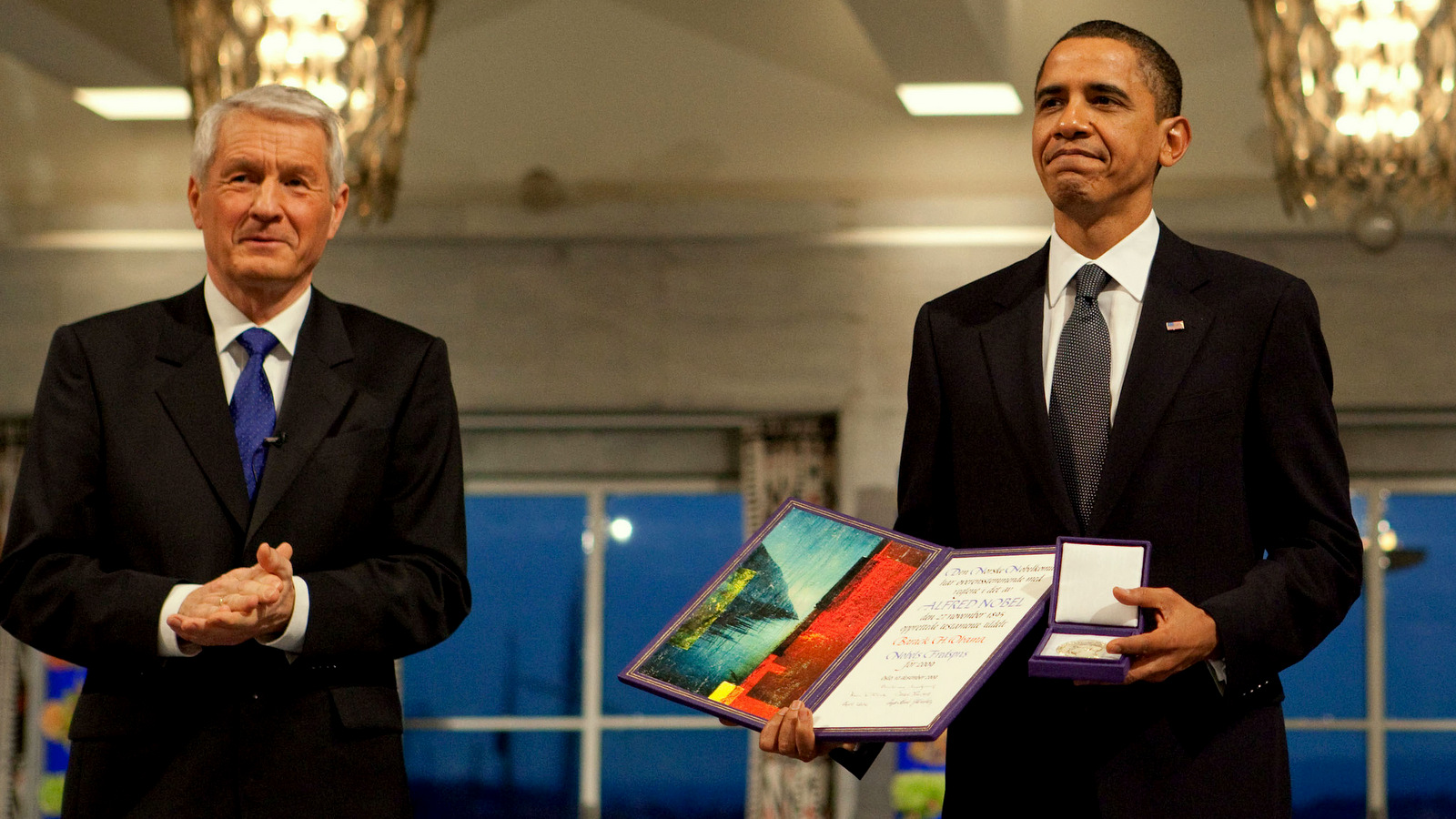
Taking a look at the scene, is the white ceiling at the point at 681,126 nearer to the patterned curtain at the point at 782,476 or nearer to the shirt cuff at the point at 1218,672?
the patterned curtain at the point at 782,476

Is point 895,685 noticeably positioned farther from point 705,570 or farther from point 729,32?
point 705,570

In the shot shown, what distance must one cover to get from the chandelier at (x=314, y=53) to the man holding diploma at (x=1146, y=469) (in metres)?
2.24

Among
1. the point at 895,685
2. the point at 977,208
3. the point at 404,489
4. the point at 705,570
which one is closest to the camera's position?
the point at 895,685

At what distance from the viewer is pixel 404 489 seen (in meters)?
1.81

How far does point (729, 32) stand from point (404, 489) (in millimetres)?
4536

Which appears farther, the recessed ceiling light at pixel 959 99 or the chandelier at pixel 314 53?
the recessed ceiling light at pixel 959 99

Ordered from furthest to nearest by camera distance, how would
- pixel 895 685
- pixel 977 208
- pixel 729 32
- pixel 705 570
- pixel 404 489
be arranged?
pixel 705 570 → pixel 977 208 → pixel 729 32 → pixel 404 489 → pixel 895 685

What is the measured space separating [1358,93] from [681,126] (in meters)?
3.33

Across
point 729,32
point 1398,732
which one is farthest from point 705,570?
point 1398,732

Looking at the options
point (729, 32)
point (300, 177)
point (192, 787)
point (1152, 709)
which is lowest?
point (192, 787)

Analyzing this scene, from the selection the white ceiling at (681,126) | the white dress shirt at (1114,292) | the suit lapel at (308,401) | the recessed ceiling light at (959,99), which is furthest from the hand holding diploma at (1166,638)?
the recessed ceiling light at (959,99)

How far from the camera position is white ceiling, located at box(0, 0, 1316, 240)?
5734 mm

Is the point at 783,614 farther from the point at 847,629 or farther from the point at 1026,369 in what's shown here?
the point at 1026,369

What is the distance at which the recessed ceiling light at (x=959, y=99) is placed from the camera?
5902 millimetres
